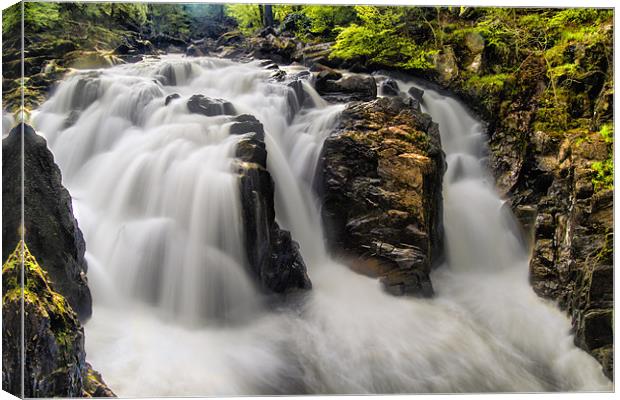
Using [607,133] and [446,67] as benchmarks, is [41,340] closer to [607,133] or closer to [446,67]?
[446,67]

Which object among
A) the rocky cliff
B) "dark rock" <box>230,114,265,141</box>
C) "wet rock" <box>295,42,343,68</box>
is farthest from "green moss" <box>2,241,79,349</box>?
the rocky cliff

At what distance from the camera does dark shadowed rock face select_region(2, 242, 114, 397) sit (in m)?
3.64

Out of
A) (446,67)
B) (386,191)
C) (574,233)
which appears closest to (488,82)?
(446,67)

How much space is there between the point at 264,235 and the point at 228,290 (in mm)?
530

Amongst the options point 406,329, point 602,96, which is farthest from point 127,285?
point 602,96

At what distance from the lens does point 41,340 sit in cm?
358

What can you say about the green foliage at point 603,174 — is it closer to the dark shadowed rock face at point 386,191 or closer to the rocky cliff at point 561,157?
the rocky cliff at point 561,157

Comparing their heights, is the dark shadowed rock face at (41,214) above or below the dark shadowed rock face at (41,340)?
above

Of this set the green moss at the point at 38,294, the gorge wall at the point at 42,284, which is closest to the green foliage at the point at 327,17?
Result: the gorge wall at the point at 42,284

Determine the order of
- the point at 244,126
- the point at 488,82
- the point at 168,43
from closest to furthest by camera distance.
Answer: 1. the point at 168,43
2. the point at 244,126
3. the point at 488,82

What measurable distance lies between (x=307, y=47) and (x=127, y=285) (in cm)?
249

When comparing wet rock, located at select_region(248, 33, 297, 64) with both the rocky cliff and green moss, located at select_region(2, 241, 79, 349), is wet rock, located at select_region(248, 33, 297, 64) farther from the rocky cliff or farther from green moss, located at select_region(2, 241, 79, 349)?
green moss, located at select_region(2, 241, 79, 349)

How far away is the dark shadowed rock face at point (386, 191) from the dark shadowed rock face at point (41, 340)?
216 cm

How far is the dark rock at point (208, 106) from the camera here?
4926mm
